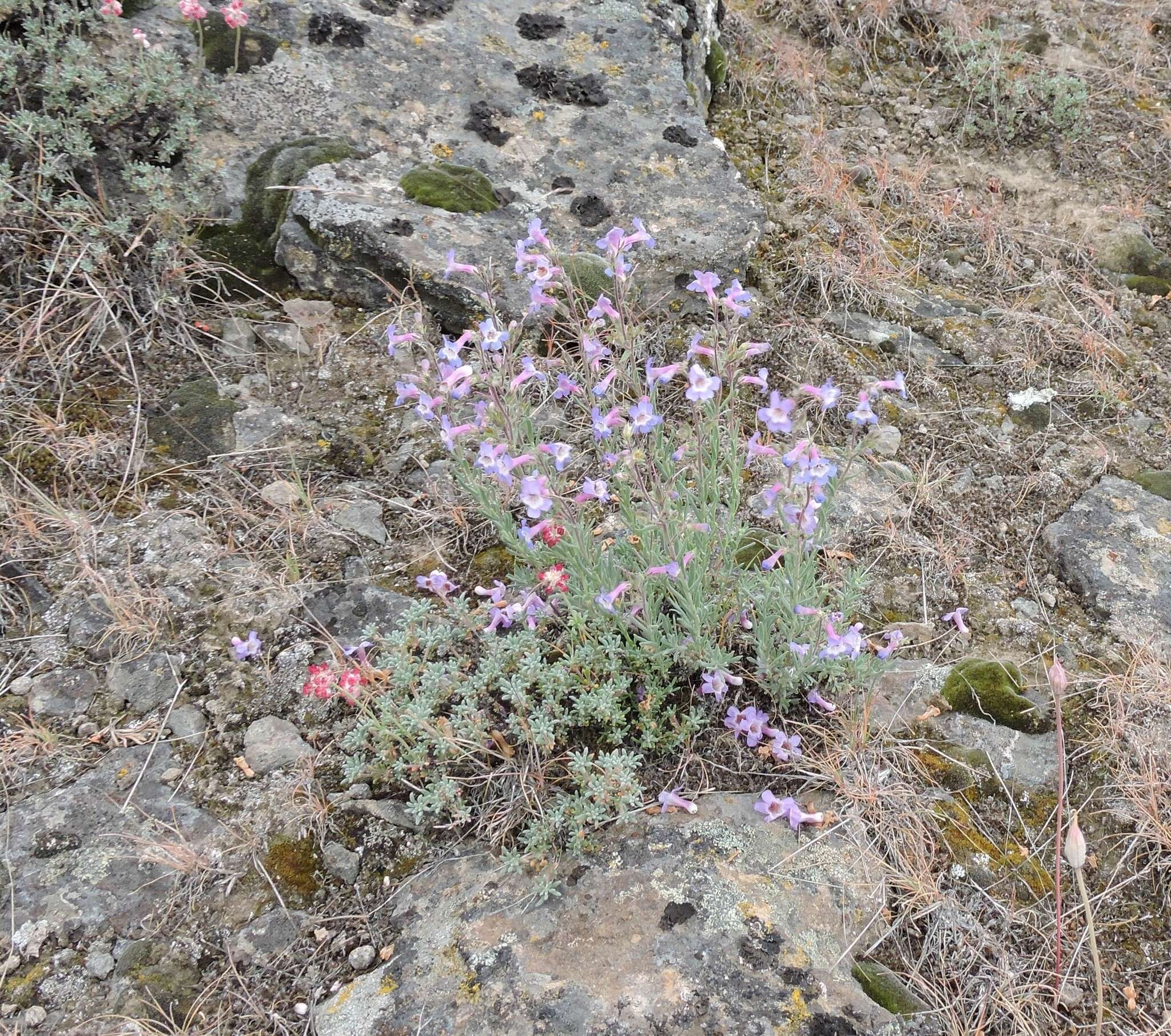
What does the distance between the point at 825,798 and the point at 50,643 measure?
266cm

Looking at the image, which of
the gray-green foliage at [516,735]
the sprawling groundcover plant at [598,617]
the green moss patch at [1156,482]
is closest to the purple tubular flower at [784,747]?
the sprawling groundcover plant at [598,617]

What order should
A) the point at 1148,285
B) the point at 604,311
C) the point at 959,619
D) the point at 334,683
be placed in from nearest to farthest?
the point at 604,311
the point at 334,683
the point at 959,619
the point at 1148,285

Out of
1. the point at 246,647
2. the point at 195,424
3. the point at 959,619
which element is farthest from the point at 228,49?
the point at 959,619

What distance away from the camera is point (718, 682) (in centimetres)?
257

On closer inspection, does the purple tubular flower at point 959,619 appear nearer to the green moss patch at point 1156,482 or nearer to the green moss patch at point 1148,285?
the green moss patch at point 1156,482

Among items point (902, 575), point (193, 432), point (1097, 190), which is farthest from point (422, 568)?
point (1097, 190)

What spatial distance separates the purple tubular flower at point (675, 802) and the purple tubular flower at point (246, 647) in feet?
4.79

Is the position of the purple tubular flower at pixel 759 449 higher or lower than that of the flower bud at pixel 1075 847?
higher

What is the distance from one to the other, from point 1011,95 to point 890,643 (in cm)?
428

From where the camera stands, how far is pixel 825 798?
2.54 meters

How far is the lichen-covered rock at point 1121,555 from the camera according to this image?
3068 mm

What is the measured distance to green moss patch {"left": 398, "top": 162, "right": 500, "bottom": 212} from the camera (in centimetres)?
402

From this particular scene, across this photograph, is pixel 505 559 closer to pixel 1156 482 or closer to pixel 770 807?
pixel 770 807

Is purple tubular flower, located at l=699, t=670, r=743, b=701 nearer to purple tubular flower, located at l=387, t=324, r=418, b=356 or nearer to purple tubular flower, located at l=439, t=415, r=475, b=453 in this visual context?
purple tubular flower, located at l=439, t=415, r=475, b=453
